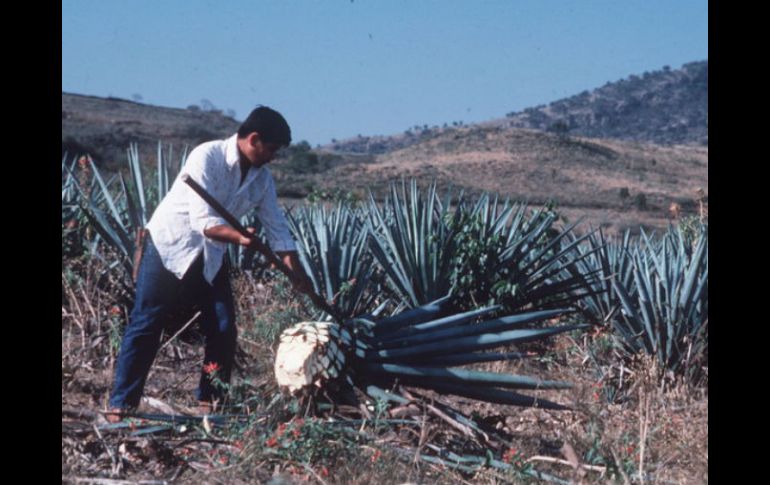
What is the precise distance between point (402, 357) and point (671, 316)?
2517 mm

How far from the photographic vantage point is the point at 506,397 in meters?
3.56

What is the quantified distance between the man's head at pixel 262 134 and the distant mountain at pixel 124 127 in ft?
71.8

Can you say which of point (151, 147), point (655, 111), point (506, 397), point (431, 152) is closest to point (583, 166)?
point (431, 152)

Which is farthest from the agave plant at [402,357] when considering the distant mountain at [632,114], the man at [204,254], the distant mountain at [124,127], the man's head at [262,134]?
the distant mountain at [632,114]

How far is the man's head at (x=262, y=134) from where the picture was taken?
3.95m

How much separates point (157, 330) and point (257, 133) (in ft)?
3.32

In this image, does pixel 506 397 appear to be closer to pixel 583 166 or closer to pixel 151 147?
pixel 151 147

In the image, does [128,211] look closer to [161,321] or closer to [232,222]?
[161,321]

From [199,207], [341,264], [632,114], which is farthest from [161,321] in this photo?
[632,114]

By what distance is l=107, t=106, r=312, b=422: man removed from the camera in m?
3.83

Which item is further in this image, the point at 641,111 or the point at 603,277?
the point at 641,111

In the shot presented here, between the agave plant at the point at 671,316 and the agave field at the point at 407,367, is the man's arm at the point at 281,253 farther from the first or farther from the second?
the agave plant at the point at 671,316

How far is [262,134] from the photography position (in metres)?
3.94

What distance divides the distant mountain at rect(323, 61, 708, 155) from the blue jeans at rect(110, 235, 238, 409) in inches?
2452
